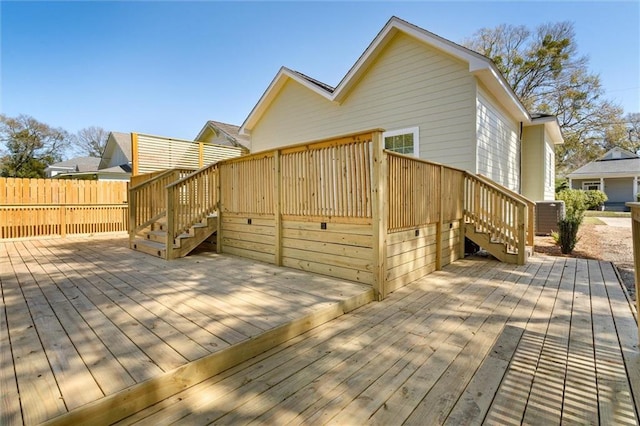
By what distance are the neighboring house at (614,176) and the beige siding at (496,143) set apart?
2067 cm

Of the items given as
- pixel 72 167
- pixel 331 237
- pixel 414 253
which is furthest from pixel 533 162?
pixel 72 167

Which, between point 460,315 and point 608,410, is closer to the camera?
point 608,410

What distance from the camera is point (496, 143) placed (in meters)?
7.79

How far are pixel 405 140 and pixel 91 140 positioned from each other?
39.5 metres

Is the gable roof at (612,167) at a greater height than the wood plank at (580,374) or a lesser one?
greater

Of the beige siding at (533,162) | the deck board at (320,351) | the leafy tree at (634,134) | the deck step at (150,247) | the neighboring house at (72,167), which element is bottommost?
the deck board at (320,351)

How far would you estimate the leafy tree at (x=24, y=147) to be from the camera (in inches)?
975

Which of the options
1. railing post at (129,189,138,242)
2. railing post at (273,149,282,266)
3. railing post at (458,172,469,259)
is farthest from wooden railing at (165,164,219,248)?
railing post at (458,172,469,259)

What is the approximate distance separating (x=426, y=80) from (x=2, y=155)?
33436mm

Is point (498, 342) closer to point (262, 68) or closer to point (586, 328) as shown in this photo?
point (586, 328)

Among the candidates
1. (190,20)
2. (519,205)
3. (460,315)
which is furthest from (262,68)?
(460,315)

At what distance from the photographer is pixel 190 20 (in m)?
9.11

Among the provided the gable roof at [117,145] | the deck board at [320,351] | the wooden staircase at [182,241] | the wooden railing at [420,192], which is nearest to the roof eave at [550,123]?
the wooden railing at [420,192]

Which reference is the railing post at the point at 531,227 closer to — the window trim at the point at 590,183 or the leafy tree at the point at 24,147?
the window trim at the point at 590,183
